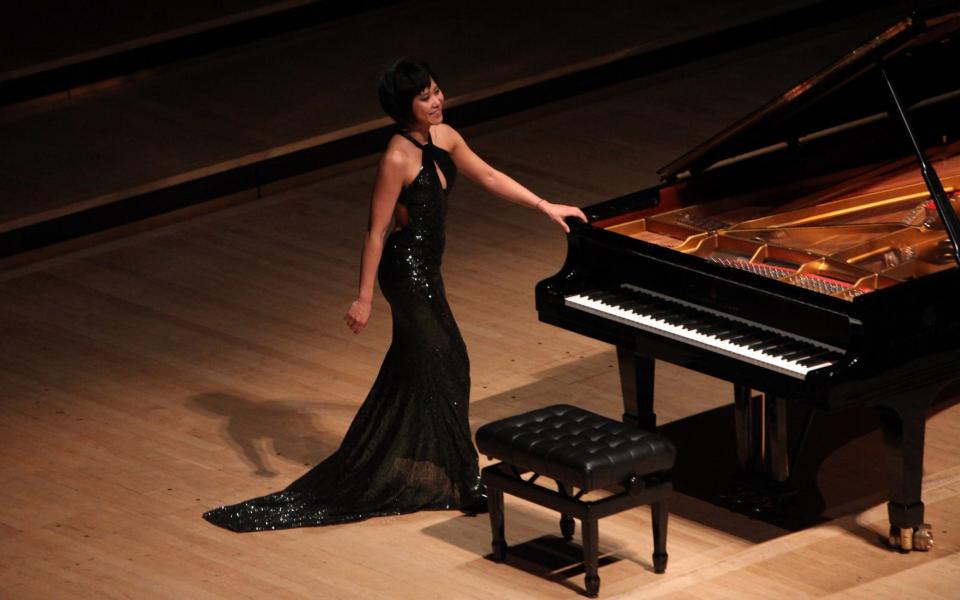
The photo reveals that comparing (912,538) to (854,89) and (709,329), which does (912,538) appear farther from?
(854,89)

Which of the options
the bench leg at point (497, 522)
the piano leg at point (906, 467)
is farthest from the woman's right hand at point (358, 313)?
the piano leg at point (906, 467)

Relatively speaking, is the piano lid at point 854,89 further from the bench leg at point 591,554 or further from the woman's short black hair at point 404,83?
the bench leg at point 591,554

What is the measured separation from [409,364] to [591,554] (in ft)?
2.86

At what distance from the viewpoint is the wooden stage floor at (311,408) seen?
5.75 meters

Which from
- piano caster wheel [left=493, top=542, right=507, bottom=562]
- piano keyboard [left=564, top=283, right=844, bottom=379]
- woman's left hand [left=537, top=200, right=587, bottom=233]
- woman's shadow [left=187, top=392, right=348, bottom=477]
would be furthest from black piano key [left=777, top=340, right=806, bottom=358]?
woman's shadow [left=187, top=392, right=348, bottom=477]

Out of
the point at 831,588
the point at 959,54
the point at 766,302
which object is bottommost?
the point at 831,588

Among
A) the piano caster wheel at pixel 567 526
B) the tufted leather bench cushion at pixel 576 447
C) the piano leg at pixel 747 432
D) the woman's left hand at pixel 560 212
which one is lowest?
the piano caster wheel at pixel 567 526

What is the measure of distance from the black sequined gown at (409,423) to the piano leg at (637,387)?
444 mm

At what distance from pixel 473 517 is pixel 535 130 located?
12.9 feet

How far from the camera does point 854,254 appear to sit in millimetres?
6035

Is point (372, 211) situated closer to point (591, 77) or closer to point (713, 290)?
point (713, 290)

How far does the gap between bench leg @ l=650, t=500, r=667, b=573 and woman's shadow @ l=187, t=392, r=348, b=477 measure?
4.28ft

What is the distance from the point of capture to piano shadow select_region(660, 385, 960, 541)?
607 centimetres

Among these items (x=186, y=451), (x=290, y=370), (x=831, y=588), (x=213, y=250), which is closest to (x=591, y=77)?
(x=213, y=250)
